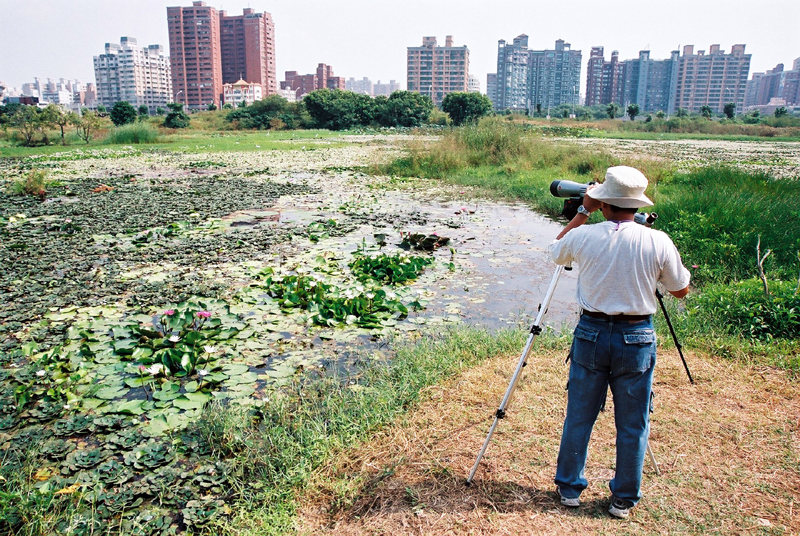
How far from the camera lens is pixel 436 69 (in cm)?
10981

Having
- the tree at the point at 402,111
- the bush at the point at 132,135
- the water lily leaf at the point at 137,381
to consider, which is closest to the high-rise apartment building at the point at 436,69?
the tree at the point at 402,111

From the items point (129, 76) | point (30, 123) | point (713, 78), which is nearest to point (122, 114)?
point (30, 123)

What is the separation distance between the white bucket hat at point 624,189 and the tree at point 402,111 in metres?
49.4

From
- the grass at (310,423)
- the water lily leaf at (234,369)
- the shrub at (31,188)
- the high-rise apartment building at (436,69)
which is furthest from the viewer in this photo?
the high-rise apartment building at (436,69)

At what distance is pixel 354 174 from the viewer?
1625 cm

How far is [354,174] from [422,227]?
25.3 feet

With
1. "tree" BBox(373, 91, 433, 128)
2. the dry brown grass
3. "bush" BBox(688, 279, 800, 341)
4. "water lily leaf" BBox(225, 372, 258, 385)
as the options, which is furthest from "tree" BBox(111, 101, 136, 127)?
the dry brown grass

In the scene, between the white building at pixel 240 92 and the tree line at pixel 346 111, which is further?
the white building at pixel 240 92

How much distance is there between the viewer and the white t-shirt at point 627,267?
7.29 feet

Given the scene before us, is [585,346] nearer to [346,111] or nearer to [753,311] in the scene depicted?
[753,311]

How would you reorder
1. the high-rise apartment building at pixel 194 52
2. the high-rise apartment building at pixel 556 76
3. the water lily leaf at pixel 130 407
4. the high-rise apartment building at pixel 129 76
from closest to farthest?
the water lily leaf at pixel 130 407, the high-rise apartment building at pixel 194 52, the high-rise apartment building at pixel 129 76, the high-rise apartment building at pixel 556 76

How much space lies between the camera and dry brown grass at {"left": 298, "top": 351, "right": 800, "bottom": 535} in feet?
7.91

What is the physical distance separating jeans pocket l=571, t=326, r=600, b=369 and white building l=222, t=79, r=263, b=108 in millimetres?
98767

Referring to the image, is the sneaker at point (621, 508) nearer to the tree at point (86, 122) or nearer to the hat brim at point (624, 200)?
the hat brim at point (624, 200)
